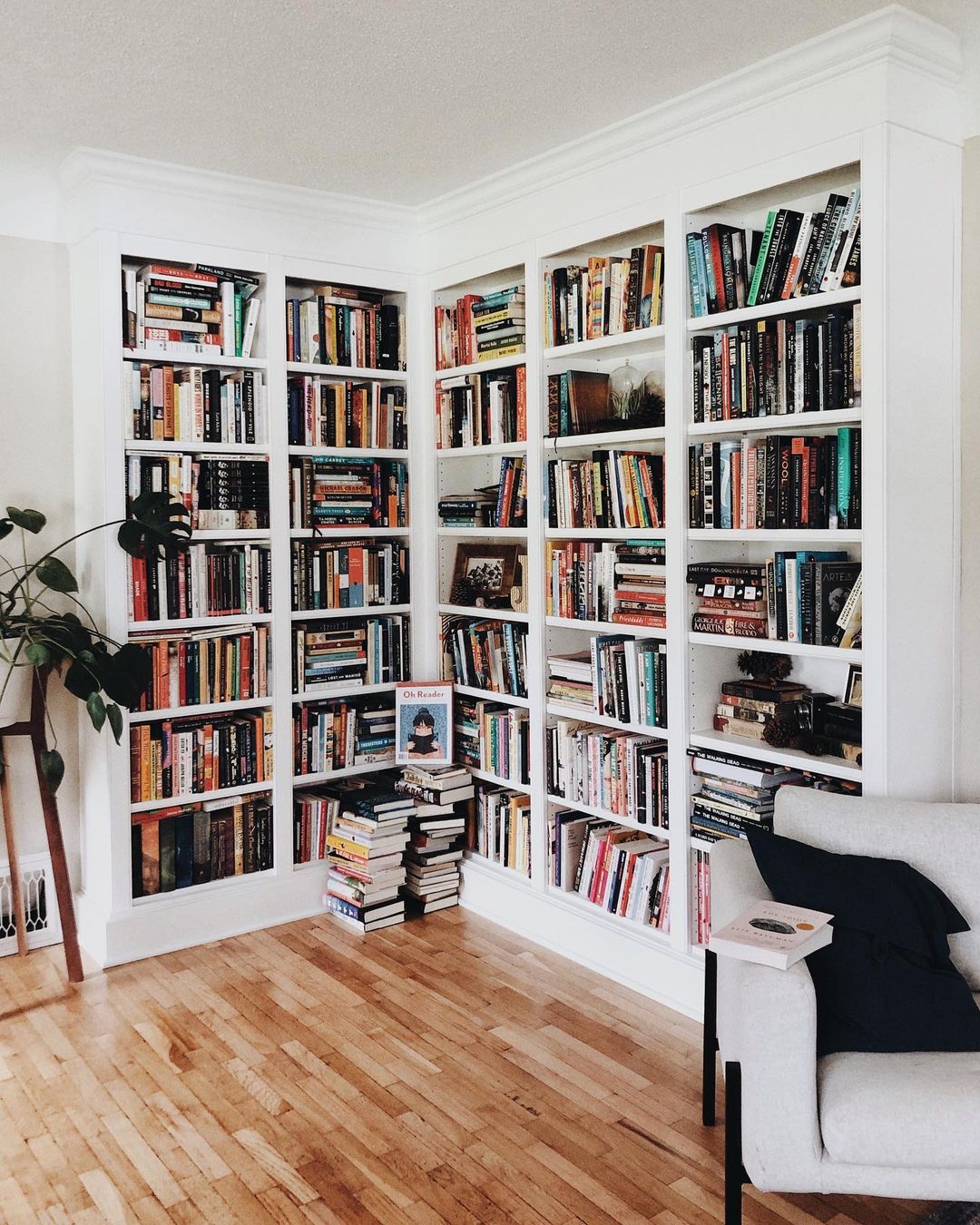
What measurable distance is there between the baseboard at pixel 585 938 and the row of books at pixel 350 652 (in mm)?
834

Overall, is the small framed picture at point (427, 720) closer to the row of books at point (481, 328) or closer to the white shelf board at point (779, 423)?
the row of books at point (481, 328)

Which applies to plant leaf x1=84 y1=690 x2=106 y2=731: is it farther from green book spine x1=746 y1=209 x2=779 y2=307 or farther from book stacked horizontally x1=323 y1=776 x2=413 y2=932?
green book spine x1=746 y1=209 x2=779 y2=307

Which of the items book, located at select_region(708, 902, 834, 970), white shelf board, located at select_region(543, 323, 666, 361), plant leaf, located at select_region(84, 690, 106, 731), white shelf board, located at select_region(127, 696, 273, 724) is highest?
white shelf board, located at select_region(543, 323, 666, 361)

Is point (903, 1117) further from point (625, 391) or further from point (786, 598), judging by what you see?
point (625, 391)

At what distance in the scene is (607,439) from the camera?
3.50 m

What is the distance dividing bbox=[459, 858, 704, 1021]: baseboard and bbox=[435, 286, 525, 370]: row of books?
6.36 ft

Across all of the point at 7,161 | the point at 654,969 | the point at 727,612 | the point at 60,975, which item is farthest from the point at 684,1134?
the point at 7,161

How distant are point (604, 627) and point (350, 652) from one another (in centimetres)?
116

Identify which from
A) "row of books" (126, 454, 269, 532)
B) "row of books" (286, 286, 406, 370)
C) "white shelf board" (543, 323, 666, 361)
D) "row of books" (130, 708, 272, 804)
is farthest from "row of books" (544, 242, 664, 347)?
"row of books" (130, 708, 272, 804)

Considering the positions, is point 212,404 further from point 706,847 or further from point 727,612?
point 706,847

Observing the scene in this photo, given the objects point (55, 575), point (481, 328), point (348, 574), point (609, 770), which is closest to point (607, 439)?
point (481, 328)

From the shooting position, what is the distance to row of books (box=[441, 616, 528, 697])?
13.1 ft

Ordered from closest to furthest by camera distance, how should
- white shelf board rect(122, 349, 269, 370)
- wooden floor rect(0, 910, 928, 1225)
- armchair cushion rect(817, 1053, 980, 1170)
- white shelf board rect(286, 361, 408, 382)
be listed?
armchair cushion rect(817, 1053, 980, 1170) < wooden floor rect(0, 910, 928, 1225) < white shelf board rect(122, 349, 269, 370) < white shelf board rect(286, 361, 408, 382)

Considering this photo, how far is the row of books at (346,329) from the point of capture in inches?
160
